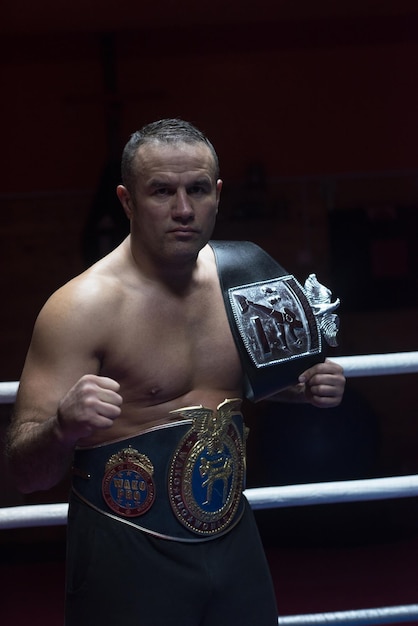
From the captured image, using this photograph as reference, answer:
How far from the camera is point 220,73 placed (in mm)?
4527

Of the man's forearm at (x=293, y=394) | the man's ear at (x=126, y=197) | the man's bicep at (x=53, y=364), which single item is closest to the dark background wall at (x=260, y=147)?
the man's forearm at (x=293, y=394)

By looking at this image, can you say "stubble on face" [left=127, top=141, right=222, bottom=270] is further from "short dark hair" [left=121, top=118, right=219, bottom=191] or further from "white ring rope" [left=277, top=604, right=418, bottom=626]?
"white ring rope" [left=277, top=604, right=418, bottom=626]

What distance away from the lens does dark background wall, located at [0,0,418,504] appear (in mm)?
4457

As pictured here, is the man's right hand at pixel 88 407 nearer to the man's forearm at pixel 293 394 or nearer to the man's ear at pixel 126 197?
the man's ear at pixel 126 197

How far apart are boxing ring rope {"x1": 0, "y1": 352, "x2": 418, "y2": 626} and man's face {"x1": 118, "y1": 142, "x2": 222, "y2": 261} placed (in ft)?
1.62

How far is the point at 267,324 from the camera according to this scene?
1554 millimetres

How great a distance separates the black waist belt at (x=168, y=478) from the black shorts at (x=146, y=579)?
0.02 m

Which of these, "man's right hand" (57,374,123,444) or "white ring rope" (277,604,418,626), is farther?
"white ring rope" (277,604,418,626)

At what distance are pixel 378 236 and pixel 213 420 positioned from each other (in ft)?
10.8

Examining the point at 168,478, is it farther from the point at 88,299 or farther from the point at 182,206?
the point at 182,206

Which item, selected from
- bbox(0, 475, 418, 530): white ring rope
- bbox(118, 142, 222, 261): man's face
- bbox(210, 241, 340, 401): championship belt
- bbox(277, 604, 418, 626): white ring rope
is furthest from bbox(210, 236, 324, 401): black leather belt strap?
bbox(277, 604, 418, 626): white ring rope

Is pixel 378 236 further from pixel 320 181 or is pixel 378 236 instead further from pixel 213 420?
pixel 213 420

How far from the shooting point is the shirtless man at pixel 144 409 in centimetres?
140

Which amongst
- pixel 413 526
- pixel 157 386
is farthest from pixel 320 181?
pixel 157 386
